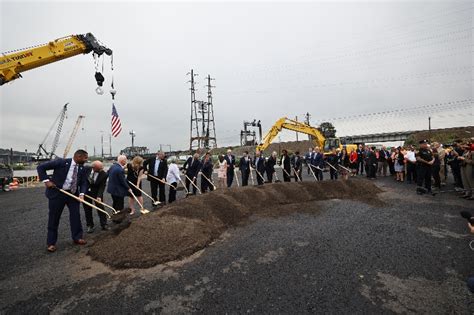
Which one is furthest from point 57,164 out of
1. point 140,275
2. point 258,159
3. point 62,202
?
point 258,159

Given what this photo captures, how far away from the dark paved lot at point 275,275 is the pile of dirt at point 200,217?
24 centimetres

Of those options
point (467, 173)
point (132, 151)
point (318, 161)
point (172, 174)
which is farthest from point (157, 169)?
→ point (132, 151)

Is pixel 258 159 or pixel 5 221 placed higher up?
pixel 258 159

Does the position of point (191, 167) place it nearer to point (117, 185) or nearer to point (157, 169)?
point (157, 169)

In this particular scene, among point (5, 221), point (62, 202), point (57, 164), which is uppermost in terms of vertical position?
point (57, 164)

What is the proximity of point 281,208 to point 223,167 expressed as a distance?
14.1 feet

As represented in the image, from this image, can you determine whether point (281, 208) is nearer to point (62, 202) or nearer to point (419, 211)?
point (419, 211)

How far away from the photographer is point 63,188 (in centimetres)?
480

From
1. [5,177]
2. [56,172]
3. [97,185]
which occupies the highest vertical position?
[56,172]

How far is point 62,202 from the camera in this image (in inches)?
188

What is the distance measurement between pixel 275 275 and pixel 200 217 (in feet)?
8.55

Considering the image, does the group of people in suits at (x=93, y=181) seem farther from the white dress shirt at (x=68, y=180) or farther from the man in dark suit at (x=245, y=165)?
the man in dark suit at (x=245, y=165)

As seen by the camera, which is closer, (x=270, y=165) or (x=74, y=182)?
(x=74, y=182)

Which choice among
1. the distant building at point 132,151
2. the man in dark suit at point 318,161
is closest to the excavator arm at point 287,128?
the man in dark suit at point 318,161
